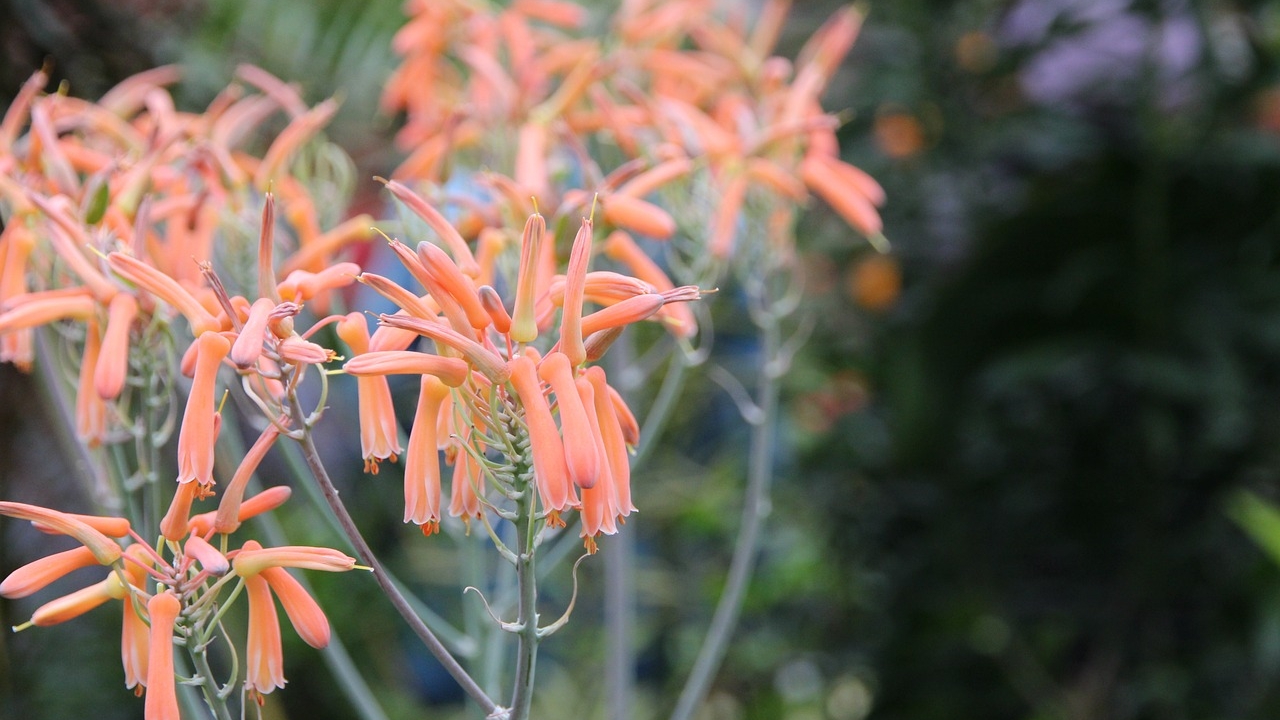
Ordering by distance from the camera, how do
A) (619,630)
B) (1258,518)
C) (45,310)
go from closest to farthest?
(45,310) → (619,630) → (1258,518)

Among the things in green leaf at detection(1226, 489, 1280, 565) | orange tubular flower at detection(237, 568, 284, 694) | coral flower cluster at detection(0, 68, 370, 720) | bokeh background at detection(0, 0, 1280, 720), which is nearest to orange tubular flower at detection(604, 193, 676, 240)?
coral flower cluster at detection(0, 68, 370, 720)

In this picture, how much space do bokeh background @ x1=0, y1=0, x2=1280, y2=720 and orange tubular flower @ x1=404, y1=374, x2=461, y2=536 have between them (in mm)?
787

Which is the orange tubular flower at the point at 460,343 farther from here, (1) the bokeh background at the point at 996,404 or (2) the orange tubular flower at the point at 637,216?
(1) the bokeh background at the point at 996,404

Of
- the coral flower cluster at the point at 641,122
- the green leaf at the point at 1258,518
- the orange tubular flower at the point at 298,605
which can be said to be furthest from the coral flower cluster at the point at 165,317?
the green leaf at the point at 1258,518

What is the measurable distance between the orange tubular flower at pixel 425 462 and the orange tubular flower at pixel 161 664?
0.25ft

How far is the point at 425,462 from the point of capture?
0.33 m

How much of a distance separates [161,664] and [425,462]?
0.09 metres

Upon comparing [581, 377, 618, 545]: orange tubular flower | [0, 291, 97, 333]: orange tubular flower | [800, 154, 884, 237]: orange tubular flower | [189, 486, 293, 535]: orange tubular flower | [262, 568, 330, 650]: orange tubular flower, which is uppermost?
[800, 154, 884, 237]: orange tubular flower

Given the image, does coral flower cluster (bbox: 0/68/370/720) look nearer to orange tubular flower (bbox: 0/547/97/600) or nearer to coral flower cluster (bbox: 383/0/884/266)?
orange tubular flower (bbox: 0/547/97/600)

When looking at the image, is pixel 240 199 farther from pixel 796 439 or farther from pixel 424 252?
pixel 796 439

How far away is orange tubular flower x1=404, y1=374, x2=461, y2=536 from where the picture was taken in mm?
328

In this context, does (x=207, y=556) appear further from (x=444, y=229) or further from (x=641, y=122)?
(x=641, y=122)

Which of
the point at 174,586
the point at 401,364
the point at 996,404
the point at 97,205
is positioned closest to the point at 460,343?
the point at 401,364

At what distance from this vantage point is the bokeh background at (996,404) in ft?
3.65
